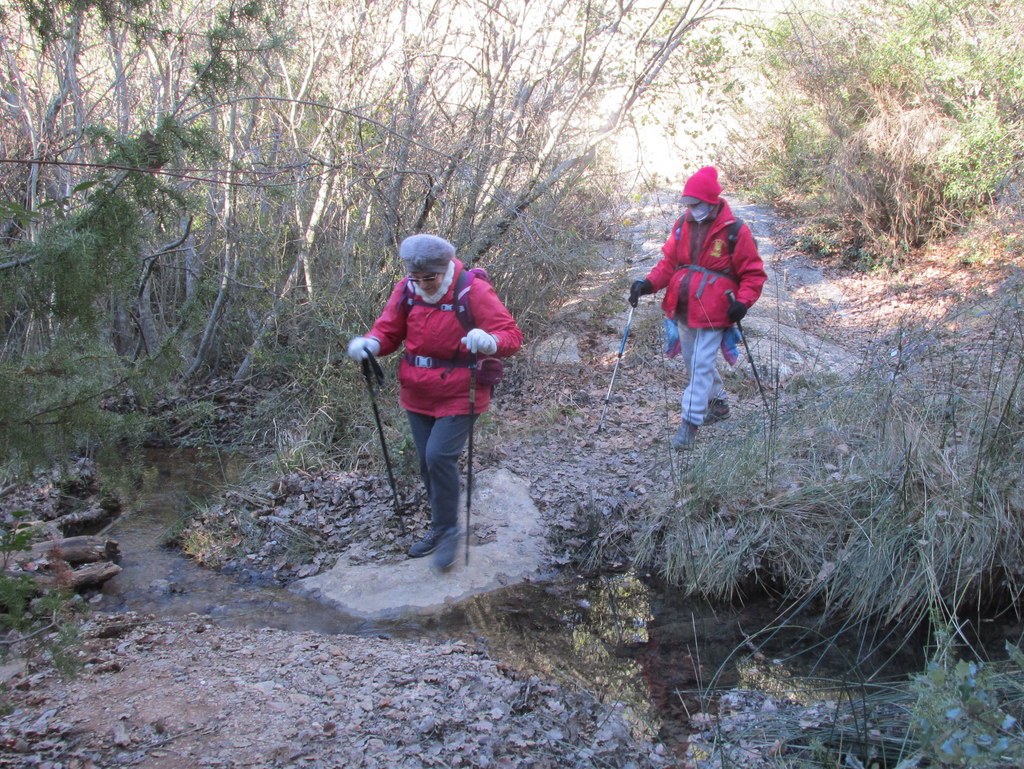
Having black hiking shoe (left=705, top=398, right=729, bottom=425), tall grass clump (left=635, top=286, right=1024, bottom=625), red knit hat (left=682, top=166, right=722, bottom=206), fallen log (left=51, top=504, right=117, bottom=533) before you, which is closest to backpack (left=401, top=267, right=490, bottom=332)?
tall grass clump (left=635, top=286, right=1024, bottom=625)

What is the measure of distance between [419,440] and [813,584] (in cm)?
254

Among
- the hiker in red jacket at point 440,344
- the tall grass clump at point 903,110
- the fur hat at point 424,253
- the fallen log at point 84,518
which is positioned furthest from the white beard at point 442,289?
the tall grass clump at point 903,110

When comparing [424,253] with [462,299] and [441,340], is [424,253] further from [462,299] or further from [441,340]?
[441,340]

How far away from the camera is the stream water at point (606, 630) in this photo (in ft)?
14.3

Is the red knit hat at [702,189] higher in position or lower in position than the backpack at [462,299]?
higher

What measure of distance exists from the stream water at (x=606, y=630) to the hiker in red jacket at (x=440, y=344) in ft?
2.82

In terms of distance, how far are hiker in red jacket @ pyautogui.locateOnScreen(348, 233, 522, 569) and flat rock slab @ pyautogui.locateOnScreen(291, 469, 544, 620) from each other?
1.72 ft

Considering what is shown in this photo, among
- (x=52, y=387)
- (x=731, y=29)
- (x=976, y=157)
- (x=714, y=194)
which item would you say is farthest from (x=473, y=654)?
(x=976, y=157)

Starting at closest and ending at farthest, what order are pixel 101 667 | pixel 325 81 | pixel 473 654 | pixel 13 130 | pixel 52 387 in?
pixel 52 387 → pixel 101 667 → pixel 473 654 → pixel 13 130 → pixel 325 81

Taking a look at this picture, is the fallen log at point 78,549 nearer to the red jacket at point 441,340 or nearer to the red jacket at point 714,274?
the red jacket at point 441,340

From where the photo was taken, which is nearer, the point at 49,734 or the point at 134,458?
the point at 49,734

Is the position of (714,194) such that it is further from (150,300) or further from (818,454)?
(150,300)

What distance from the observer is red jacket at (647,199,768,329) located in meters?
6.34

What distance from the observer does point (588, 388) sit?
8.92m
